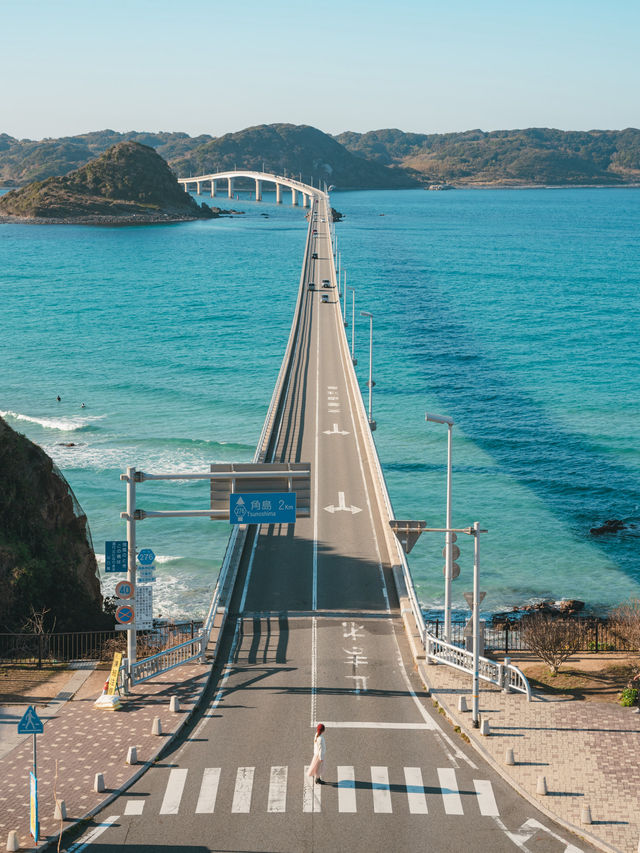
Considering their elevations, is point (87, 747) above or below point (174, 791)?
below

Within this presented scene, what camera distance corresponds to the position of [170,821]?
69.1 ft

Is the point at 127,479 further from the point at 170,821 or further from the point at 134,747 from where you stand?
the point at 170,821

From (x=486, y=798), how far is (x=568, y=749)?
11.3 ft

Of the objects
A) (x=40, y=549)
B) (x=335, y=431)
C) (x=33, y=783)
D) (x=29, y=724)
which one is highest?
(x=335, y=431)

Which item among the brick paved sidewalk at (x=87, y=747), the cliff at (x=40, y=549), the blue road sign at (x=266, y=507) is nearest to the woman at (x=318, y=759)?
the brick paved sidewalk at (x=87, y=747)

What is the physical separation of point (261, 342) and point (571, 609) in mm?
76306

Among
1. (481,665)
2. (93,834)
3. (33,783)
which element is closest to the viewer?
(33,783)

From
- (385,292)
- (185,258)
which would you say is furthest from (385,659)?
(185,258)

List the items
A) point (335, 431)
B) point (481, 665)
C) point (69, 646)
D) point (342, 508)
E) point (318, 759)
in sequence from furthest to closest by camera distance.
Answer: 1. point (335, 431)
2. point (342, 508)
3. point (69, 646)
4. point (481, 665)
5. point (318, 759)

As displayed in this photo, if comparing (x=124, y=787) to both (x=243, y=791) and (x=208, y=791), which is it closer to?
(x=208, y=791)

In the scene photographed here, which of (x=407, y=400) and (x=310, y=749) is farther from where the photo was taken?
(x=407, y=400)

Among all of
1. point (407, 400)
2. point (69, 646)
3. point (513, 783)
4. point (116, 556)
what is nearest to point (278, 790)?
point (513, 783)

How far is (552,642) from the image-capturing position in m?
30.8

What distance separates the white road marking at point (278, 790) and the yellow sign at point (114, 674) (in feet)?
20.4
